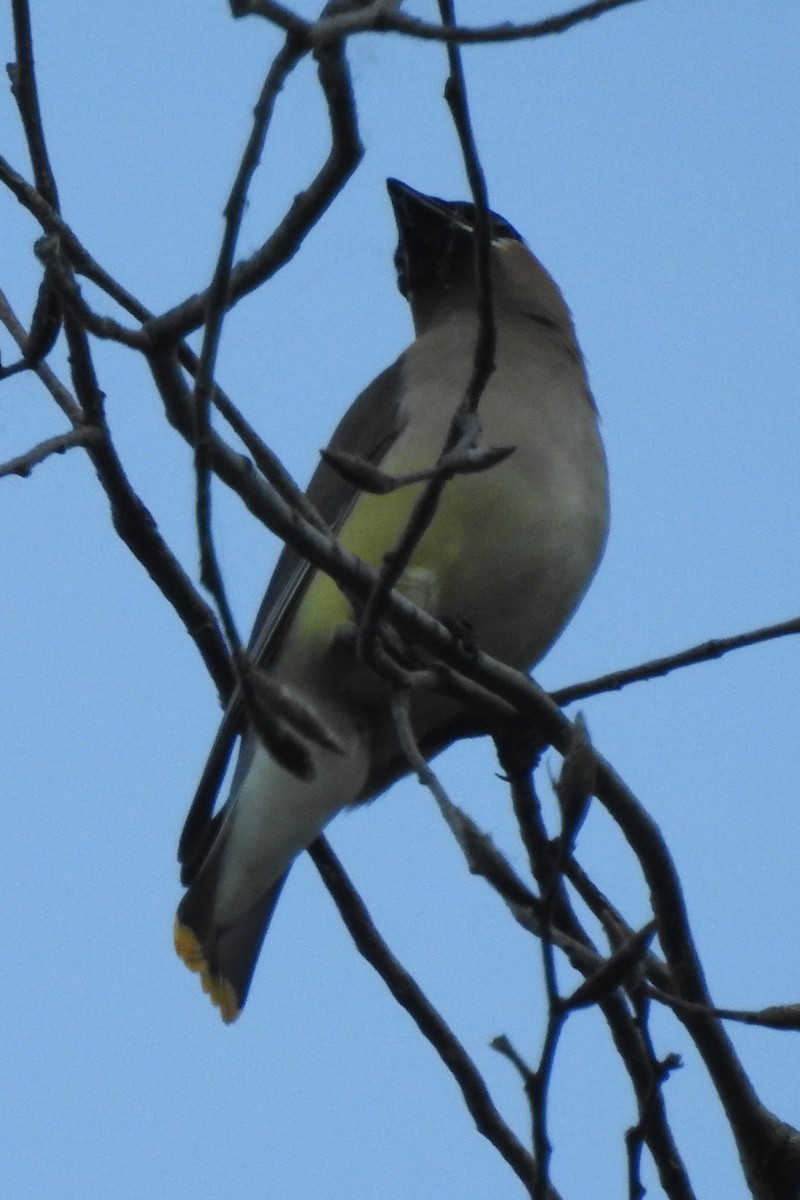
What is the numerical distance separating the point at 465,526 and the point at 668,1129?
1589mm

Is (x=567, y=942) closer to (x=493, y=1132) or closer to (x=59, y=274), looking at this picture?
(x=493, y=1132)

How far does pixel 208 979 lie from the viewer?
162 inches

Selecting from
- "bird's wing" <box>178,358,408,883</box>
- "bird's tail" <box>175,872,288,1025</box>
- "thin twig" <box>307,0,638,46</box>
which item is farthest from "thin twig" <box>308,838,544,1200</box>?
"thin twig" <box>307,0,638,46</box>

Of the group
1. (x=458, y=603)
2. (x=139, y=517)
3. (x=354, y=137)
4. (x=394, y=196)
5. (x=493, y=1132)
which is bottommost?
(x=493, y=1132)

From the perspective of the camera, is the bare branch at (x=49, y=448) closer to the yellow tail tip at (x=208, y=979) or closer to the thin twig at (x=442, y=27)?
the thin twig at (x=442, y=27)

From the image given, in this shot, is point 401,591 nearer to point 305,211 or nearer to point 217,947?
point 217,947

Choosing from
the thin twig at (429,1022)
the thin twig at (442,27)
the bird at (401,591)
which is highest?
the bird at (401,591)

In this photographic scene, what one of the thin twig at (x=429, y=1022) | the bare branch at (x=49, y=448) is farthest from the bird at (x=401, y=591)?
the bare branch at (x=49, y=448)

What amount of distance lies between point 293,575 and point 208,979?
882 mm

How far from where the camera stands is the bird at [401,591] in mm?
4035

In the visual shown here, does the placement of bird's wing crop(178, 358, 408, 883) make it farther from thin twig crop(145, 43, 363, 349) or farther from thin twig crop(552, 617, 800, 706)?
thin twig crop(145, 43, 363, 349)

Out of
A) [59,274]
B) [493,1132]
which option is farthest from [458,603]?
[59,274]

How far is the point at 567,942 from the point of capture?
2477 millimetres

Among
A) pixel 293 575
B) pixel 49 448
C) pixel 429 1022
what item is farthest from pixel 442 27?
pixel 293 575
